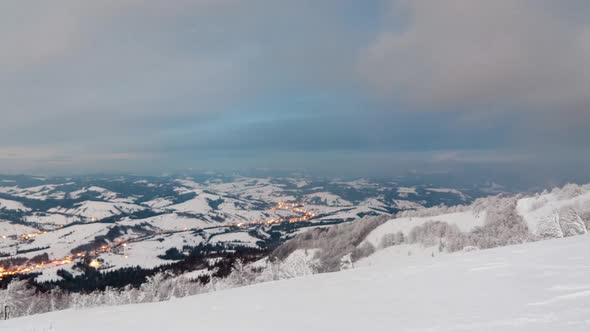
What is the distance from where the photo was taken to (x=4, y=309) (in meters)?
44.7

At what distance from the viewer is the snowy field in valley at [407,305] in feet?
26.4

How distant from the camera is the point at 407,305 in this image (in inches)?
408

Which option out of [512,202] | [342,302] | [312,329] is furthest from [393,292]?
[512,202]

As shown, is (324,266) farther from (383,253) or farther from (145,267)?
(145,267)

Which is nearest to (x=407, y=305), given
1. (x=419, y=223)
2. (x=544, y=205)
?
(x=544, y=205)

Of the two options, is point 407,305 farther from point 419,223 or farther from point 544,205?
point 419,223

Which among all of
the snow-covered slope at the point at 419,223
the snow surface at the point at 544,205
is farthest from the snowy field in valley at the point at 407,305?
the snow-covered slope at the point at 419,223

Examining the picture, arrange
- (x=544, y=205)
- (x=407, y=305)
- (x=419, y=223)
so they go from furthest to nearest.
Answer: (x=419, y=223) → (x=544, y=205) → (x=407, y=305)

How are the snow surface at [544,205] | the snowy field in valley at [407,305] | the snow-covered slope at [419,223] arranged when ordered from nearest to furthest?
the snowy field in valley at [407,305] < the snow surface at [544,205] < the snow-covered slope at [419,223]

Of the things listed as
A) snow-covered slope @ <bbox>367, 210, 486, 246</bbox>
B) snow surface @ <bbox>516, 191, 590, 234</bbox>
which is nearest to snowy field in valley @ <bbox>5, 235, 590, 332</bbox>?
snow surface @ <bbox>516, 191, 590, 234</bbox>

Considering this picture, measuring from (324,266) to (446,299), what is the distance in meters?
95.0

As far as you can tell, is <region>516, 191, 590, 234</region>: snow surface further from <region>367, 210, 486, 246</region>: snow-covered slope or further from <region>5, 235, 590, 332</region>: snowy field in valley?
<region>5, 235, 590, 332</region>: snowy field in valley

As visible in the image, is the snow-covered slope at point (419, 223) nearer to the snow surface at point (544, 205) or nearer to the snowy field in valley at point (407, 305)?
the snow surface at point (544, 205)

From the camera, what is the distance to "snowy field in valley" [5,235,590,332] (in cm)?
805
